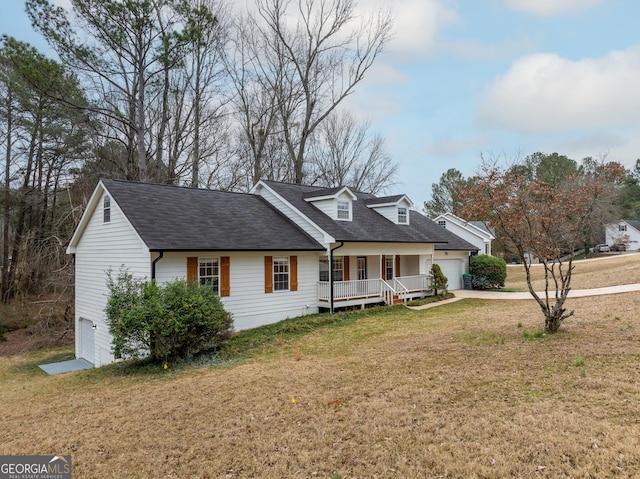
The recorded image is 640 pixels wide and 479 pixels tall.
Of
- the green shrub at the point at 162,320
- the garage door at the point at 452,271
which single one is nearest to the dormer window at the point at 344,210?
the garage door at the point at 452,271

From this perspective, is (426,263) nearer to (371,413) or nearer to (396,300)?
(396,300)

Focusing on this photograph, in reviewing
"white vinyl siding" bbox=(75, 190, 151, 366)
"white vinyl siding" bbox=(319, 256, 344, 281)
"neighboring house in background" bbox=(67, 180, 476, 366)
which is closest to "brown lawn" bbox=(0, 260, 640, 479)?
"white vinyl siding" bbox=(75, 190, 151, 366)

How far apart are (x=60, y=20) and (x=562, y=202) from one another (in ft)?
70.5

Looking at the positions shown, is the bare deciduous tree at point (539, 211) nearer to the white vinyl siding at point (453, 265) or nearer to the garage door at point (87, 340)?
the white vinyl siding at point (453, 265)

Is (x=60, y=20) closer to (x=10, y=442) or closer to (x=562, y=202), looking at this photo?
(x=10, y=442)

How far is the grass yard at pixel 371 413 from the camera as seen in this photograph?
4.44 m

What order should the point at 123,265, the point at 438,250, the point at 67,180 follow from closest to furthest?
1. the point at 123,265
2. the point at 438,250
3. the point at 67,180

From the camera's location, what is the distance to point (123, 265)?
1316 centimetres

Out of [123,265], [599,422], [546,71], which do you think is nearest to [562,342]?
[599,422]

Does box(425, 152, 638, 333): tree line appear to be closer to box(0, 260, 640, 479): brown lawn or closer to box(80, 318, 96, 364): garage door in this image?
box(0, 260, 640, 479): brown lawn

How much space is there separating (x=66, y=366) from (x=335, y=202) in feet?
40.1

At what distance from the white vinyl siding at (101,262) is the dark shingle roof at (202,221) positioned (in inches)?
21.3

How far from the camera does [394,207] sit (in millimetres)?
20703

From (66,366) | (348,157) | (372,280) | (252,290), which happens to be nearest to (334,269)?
(372,280)
